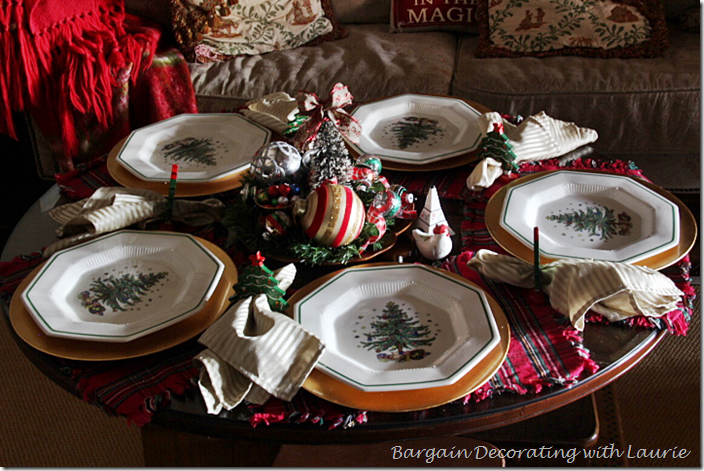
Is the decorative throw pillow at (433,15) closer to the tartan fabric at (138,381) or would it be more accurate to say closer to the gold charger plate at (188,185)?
the gold charger plate at (188,185)

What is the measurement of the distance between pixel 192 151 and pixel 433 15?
1.25m

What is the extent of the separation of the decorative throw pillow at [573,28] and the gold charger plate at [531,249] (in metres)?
0.99

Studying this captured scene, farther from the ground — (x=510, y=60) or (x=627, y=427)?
(x=510, y=60)

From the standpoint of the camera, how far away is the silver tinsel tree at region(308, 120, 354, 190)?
991mm

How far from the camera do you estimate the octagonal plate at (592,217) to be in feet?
3.06

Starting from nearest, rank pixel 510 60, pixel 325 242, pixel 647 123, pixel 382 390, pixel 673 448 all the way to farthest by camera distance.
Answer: pixel 382 390 → pixel 325 242 → pixel 673 448 → pixel 647 123 → pixel 510 60

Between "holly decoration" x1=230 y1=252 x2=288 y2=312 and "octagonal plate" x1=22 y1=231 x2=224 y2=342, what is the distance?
53 millimetres

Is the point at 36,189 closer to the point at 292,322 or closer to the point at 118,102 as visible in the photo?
the point at 118,102

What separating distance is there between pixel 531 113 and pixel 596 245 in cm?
94

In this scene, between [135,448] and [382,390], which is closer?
[382,390]

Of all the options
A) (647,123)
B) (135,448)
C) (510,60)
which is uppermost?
(510,60)

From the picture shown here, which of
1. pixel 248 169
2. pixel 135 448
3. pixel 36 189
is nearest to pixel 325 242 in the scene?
pixel 248 169

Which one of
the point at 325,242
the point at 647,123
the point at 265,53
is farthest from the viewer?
→ the point at 265,53

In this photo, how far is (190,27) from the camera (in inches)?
78.9
